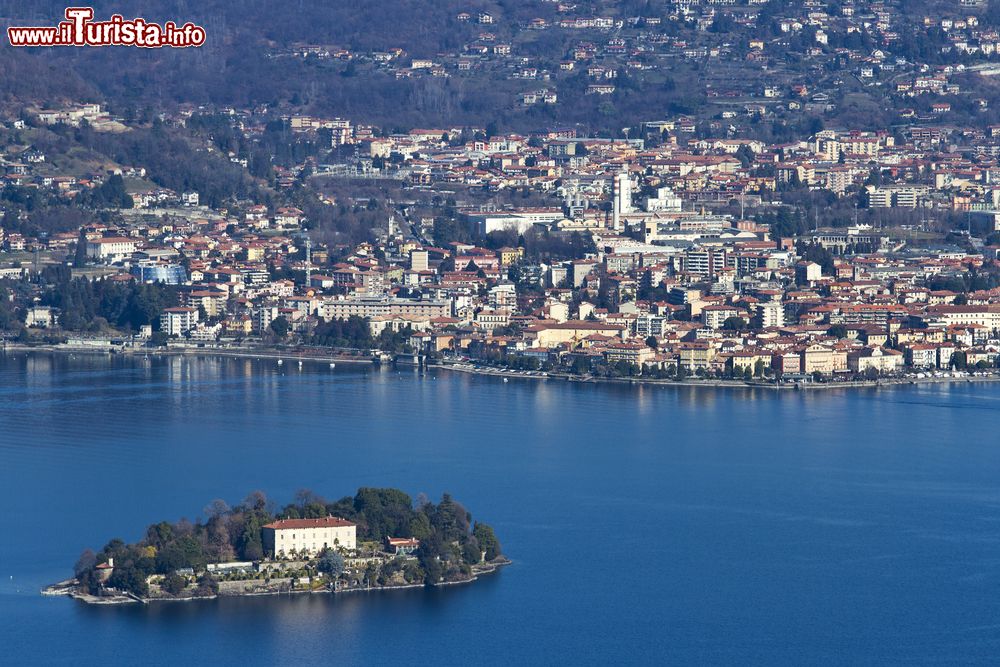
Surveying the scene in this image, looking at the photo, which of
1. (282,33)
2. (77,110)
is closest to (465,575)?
(77,110)

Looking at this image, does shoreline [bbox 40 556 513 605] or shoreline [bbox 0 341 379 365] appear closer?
shoreline [bbox 40 556 513 605]

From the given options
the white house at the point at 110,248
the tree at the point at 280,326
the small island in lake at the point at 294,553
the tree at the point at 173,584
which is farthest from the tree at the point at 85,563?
the white house at the point at 110,248

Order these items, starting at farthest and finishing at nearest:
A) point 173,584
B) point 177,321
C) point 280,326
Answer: point 177,321 < point 280,326 < point 173,584

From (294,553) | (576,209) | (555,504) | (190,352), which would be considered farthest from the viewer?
(576,209)

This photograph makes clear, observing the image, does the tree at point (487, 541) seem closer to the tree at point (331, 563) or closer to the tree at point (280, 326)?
the tree at point (331, 563)

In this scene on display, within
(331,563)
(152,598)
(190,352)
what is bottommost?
(152,598)

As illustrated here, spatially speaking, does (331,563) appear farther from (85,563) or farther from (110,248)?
(110,248)

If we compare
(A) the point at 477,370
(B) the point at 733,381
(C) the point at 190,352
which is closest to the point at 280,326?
(C) the point at 190,352

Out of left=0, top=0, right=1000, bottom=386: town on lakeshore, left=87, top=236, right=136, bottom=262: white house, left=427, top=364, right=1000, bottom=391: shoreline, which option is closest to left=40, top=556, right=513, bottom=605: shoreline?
left=427, top=364, right=1000, bottom=391: shoreline

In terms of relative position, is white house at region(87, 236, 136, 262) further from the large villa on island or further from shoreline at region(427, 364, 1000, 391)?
the large villa on island
